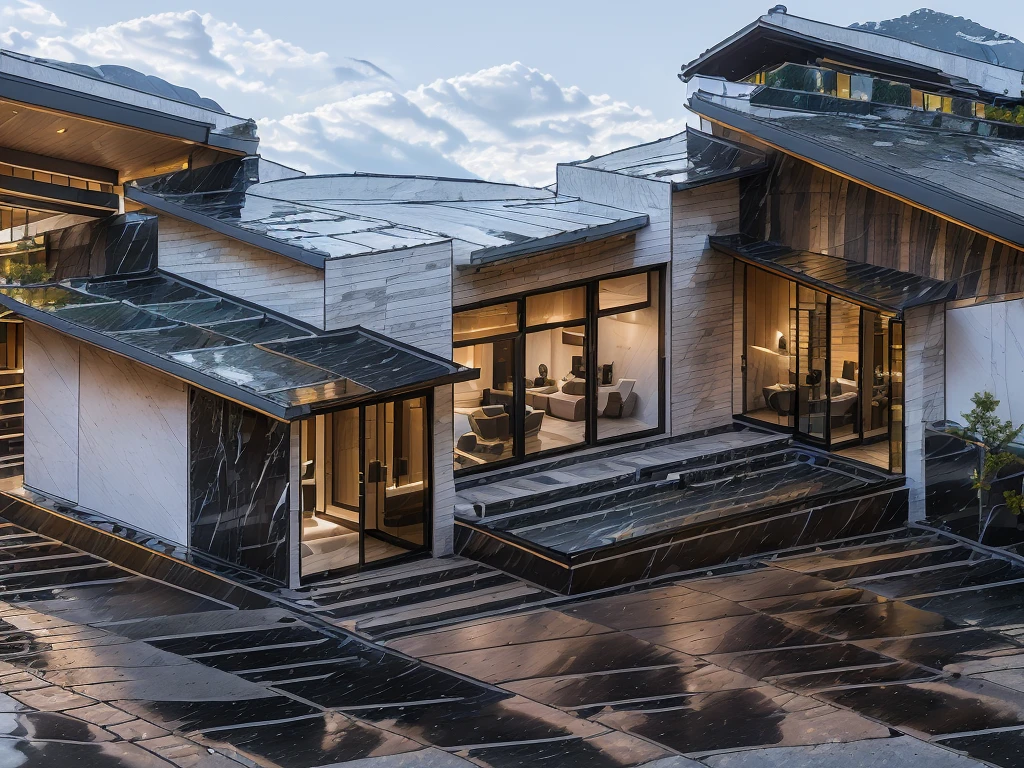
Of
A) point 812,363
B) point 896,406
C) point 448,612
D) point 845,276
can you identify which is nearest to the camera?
point 448,612

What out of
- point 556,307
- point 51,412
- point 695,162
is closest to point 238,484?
point 51,412

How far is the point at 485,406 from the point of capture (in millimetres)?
18016

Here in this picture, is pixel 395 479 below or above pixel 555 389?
below

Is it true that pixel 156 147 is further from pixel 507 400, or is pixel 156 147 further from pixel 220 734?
pixel 220 734

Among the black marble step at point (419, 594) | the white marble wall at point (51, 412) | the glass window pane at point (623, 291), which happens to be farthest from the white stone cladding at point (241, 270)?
the glass window pane at point (623, 291)

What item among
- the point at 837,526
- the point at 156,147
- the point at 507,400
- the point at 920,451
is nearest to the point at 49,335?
the point at 156,147

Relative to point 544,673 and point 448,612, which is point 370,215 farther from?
point 544,673

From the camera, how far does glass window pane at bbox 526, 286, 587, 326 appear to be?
18.4 meters

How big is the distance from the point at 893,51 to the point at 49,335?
17752mm

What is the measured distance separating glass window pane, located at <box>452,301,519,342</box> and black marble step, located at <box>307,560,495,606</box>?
3.36m

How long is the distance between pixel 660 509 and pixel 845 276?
478 cm

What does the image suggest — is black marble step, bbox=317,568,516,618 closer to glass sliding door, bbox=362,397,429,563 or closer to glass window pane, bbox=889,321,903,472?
glass sliding door, bbox=362,397,429,563

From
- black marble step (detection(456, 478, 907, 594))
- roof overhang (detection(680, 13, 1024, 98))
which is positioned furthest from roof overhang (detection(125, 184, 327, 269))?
roof overhang (detection(680, 13, 1024, 98))

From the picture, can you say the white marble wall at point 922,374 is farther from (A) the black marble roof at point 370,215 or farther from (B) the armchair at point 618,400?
(A) the black marble roof at point 370,215
